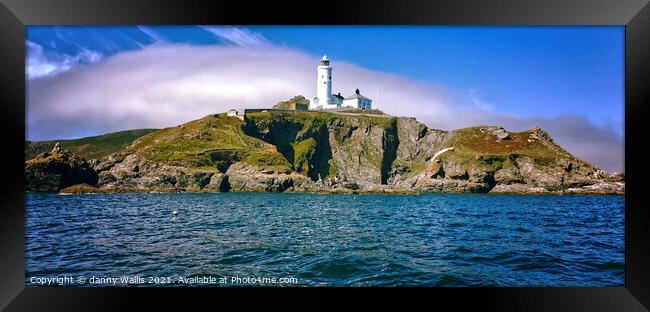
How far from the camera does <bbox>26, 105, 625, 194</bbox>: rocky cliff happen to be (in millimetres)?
52656

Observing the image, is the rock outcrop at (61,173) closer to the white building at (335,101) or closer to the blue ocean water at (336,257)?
the blue ocean water at (336,257)

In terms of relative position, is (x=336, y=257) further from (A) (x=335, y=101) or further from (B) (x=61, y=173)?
(A) (x=335, y=101)

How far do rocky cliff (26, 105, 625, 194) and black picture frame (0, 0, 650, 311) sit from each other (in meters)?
33.4

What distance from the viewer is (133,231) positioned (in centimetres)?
1188

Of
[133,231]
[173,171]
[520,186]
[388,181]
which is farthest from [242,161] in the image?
[133,231]

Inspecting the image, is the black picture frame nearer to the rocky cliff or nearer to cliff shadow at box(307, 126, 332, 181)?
the rocky cliff

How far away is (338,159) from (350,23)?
253 ft

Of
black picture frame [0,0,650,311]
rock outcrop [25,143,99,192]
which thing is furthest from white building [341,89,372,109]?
black picture frame [0,0,650,311]

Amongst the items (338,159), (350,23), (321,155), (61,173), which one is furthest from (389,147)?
(350,23)

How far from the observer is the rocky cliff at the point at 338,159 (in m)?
52.7

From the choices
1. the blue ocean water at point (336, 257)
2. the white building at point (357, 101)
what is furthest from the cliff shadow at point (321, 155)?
the blue ocean water at point (336, 257)

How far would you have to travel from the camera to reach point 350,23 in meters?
5.87

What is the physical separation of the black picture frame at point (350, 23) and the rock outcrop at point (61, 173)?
92.9 ft
